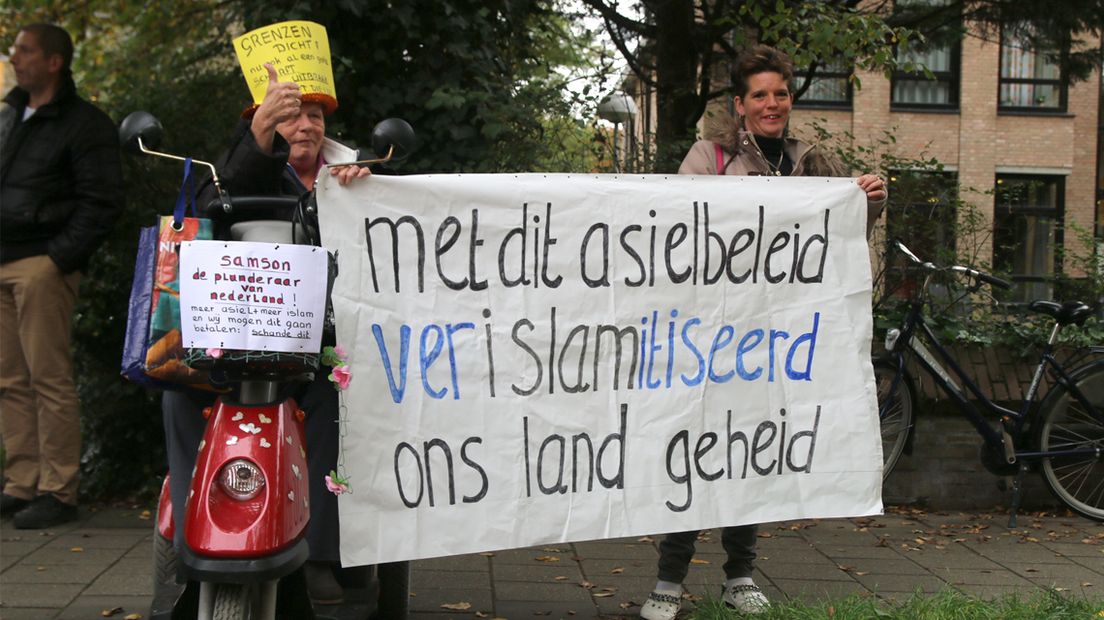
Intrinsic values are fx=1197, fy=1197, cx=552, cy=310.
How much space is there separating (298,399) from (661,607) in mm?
1584

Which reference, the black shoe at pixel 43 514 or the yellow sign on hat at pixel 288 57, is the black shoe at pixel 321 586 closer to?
the yellow sign on hat at pixel 288 57

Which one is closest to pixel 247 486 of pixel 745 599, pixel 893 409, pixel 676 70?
pixel 745 599

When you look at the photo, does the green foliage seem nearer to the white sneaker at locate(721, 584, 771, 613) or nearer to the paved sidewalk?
the white sneaker at locate(721, 584, 771, 613)

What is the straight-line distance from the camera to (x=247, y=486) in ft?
9.49

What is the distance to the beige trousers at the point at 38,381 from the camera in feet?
19.0

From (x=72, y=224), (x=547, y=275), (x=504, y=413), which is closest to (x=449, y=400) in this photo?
(x=504, y=413)

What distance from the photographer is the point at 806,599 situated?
15.1 feet

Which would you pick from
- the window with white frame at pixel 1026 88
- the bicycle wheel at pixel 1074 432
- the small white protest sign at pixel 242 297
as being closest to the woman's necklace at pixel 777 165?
the small white protest sign at pixel 242 297

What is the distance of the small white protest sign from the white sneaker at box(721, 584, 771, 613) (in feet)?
7.00

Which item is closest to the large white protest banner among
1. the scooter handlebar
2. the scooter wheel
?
the scooter handlebar

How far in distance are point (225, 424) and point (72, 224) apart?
326 cm

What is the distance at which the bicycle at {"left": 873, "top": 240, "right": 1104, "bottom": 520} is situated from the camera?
6.34m

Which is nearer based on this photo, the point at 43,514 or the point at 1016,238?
the point at 43,514

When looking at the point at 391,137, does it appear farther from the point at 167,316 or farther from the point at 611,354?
the point at 611,354
